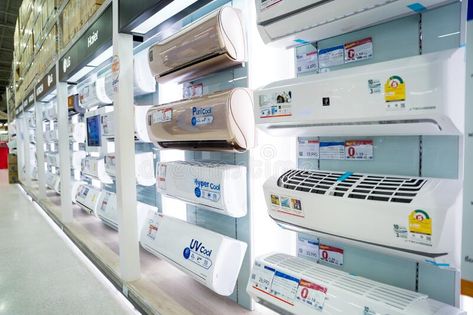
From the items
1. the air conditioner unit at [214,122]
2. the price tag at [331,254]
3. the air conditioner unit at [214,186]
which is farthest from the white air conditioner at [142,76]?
the price tag at [331,254]

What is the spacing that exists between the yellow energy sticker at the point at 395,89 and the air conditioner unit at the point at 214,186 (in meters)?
1.06

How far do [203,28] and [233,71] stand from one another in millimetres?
370

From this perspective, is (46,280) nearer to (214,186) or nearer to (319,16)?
(214,186)

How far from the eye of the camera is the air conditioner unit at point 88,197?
430 centimetres

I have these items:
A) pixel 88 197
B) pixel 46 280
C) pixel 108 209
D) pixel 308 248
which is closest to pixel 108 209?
pixel 108 209

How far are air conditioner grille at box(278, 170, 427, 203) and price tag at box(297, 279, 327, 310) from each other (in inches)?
16.1

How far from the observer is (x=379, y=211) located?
3.77 feet

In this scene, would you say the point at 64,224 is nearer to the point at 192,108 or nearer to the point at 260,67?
the point at 192,108

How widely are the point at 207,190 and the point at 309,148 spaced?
0.69m

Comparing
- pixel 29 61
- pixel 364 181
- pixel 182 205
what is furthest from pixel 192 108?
pixel 29 61

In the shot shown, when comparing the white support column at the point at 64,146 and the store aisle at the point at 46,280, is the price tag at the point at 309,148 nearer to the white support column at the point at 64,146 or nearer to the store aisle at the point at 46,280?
the store aisle at the point at 46,280

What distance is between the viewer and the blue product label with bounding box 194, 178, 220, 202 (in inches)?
77.8

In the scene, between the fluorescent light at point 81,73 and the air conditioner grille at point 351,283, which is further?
the fluorescent light at point 81,73

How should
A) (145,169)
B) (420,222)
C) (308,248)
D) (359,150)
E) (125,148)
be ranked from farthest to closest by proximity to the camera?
(145,169)
(125,148)
(308,248)
(359,150)
(420,222)
